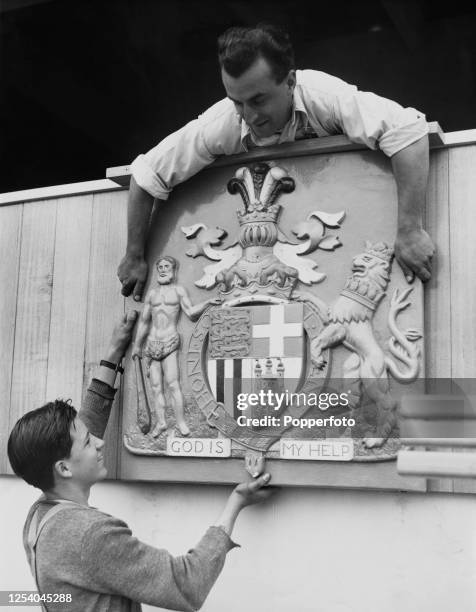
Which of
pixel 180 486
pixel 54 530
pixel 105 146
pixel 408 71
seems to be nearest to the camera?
pixel 54 530

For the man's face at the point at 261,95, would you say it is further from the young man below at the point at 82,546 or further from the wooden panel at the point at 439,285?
the young man below at the point at 82,546

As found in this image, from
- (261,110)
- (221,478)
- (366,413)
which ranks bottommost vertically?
(221,478)

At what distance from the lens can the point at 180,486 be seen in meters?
1.96

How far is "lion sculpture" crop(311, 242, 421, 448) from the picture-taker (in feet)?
5.73

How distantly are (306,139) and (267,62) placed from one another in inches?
8.5

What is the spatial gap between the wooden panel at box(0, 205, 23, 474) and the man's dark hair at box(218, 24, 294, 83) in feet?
2.75

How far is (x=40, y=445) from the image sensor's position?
1558mm

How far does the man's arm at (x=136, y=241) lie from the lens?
6.66 ft

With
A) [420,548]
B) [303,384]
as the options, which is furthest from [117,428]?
[420,548]

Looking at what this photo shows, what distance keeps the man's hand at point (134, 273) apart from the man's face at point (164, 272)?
0.14ft

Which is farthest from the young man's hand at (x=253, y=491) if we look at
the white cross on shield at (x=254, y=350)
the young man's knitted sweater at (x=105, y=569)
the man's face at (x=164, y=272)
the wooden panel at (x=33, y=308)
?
the wooden panel at (x=33, y=308)

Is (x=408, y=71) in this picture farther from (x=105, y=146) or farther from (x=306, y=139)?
(x=306, y=139)

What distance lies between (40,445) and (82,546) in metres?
0.21

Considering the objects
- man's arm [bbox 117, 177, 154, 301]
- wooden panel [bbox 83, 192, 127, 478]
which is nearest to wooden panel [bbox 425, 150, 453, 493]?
man's arm [bbox 117, 177, 154, 301]
